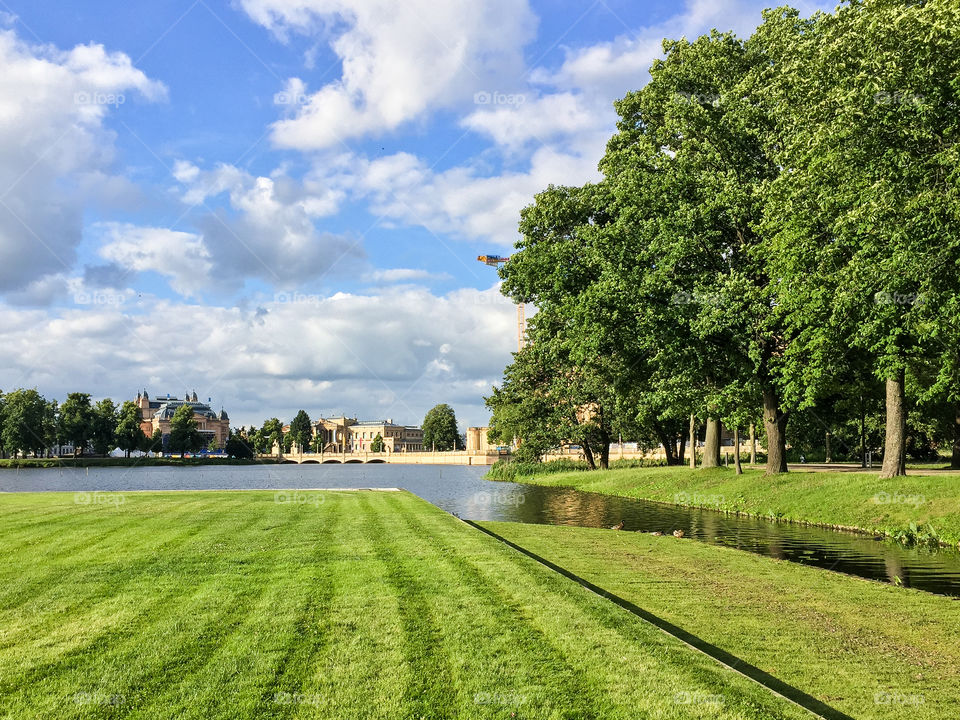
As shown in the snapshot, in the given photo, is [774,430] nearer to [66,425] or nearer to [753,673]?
[753,673]

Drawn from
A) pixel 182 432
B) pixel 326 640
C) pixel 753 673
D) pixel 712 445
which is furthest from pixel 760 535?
pixel 182 432

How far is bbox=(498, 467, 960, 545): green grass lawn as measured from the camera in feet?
76.4

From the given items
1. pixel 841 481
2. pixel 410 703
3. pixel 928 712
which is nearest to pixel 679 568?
pixel 928 712

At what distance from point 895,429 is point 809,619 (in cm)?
1938

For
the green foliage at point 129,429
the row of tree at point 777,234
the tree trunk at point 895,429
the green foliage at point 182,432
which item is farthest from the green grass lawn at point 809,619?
the green foliage at point 182,432

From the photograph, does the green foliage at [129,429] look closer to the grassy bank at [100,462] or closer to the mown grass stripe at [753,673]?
the grassy bank at [100,462]

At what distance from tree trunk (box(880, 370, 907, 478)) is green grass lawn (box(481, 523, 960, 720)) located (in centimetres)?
1257

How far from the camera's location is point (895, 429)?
27297 mm

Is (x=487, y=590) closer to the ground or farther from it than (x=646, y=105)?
closer to the ground

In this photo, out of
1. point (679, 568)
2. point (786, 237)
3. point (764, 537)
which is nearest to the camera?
point (679, 568)

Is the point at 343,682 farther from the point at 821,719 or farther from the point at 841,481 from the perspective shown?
the point at 841,481

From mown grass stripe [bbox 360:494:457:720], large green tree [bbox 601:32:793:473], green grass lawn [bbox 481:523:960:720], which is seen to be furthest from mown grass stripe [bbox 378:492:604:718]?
large green tree [bbox 601:32:793:473]

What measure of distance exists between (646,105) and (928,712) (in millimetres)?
34992

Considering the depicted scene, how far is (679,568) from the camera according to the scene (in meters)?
16.5
